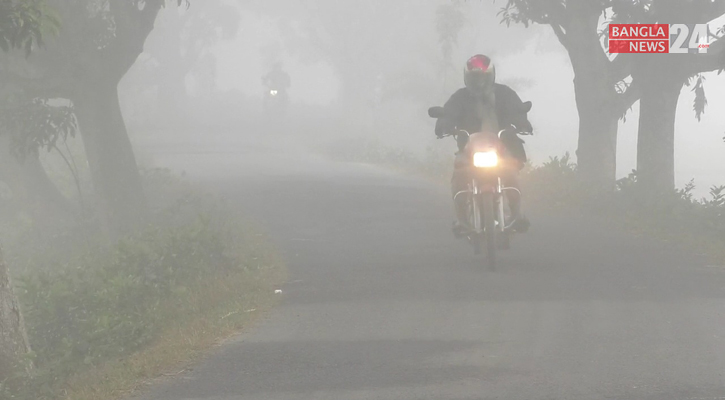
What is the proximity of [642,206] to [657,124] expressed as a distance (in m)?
3.52

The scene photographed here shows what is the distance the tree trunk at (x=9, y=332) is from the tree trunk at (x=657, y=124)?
12.5 meters

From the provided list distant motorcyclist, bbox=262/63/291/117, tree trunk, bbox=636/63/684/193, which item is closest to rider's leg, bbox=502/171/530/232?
tree trunk, bbox=636/63/684/193

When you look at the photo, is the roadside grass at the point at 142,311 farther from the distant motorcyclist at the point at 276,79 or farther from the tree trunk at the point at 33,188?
the distant motorcyclist at the point at 276,79

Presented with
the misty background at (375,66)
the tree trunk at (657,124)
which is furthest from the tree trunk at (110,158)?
the misty background at (375,66)

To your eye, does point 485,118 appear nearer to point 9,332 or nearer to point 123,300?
point 123,300

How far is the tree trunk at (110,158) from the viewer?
1703 centimetres

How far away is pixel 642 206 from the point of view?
48.3 ft

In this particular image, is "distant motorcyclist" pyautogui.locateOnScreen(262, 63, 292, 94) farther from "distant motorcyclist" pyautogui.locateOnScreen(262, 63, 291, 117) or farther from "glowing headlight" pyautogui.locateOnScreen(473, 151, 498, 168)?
"glowing headlight" pyautogui.locateOnScreen(473, 151, 498, 168)

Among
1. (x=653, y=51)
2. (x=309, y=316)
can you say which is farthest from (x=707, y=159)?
(x=309, y=316)

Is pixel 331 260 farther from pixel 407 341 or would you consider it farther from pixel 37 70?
pixel 37 70

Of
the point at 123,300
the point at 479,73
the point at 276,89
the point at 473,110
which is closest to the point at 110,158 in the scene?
the point at 123,300

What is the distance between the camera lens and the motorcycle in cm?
946

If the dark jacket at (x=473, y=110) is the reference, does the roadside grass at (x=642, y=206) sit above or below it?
below

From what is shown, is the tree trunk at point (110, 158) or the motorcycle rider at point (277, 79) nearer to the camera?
the tree trunk at point (110, 158)
